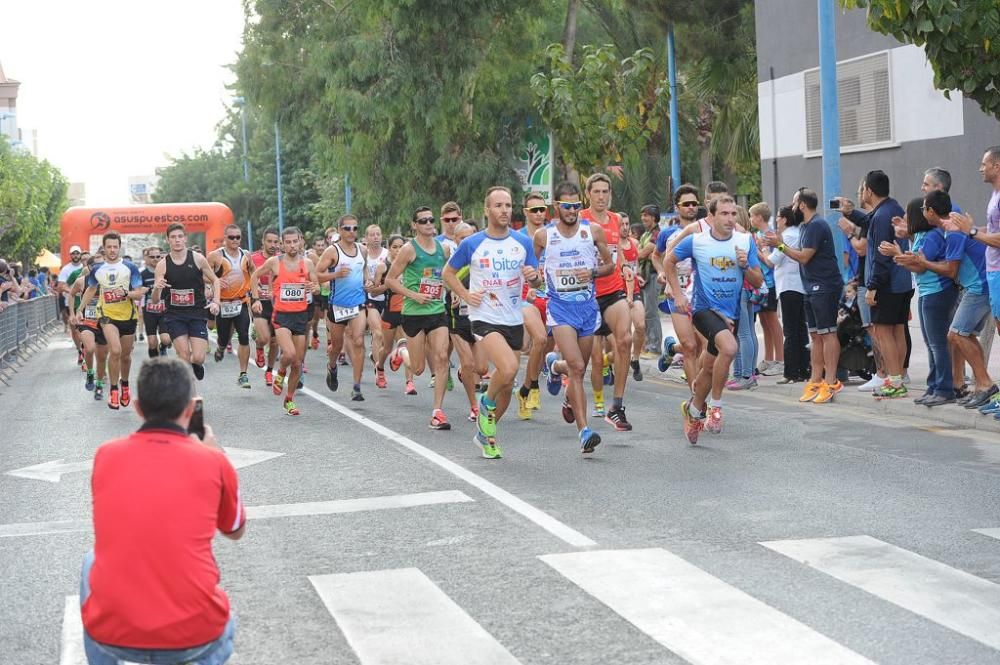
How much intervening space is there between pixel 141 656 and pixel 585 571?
325 centimetres

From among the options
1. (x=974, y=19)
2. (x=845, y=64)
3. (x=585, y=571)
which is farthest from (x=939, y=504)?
(x=845, y=64)

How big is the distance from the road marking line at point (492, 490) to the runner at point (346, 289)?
110 inches

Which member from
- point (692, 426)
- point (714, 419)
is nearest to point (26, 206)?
point (714, 419)

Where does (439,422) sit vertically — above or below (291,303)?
below

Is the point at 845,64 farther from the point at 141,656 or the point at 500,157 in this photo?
the point at 141,656

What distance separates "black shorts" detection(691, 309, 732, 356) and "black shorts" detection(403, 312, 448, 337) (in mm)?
3118

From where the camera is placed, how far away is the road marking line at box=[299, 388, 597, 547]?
26.6 feet

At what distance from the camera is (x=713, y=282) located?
38.7 feet

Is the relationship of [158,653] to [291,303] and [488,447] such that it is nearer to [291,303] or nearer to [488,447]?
[488,447]

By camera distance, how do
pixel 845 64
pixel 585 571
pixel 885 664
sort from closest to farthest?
pixel 885 664 → pixel 585 571 → pixel 845 64

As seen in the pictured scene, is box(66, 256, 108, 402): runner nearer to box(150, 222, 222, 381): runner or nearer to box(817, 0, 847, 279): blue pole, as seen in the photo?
box(150, 222, 222, 381): runner

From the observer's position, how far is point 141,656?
14.0ft

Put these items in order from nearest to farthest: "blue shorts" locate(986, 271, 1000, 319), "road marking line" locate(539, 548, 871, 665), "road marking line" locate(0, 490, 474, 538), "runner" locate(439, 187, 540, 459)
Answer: "road marking line" locate(539, 548, 871, 665), "road marking line" locate(0, 490, 474, 538), "runner" locate(439, 187, 540, 459), "blue shorts" locate(986, 271, 1000, 319)

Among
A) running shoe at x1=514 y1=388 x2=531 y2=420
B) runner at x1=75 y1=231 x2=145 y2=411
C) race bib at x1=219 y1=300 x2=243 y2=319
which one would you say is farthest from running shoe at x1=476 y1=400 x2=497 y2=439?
race bib at x1=219 y1=300 x2=243 y2=319
